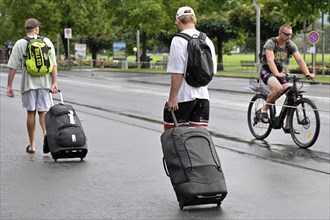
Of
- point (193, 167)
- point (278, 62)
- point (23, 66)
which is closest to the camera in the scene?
point (193, 167)

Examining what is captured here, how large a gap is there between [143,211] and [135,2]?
43.5m

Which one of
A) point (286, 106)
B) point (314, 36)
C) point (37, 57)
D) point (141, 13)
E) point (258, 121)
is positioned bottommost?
point (258, 121)

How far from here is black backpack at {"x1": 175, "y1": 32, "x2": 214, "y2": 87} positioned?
6633 millimetres

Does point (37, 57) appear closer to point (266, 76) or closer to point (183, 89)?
point (183, 89)

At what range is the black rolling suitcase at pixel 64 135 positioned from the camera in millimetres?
8609

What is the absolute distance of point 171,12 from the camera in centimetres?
5103

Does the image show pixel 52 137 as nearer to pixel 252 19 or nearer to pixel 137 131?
pixel 137 131

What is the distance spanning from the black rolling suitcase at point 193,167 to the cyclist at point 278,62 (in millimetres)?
4401

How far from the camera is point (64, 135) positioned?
859 centimetres

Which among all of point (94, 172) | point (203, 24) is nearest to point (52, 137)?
point (94, 172)

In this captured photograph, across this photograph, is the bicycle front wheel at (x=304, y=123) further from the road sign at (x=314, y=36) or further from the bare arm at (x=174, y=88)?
the road sign at (x=314, y=36)

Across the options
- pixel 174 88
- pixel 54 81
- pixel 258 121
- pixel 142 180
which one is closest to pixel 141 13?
pixel 258 121

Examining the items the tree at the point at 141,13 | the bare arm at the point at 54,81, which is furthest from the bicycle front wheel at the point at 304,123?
the tree at the point at 141,13

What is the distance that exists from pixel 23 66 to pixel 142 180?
2.65 metres
